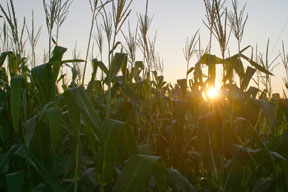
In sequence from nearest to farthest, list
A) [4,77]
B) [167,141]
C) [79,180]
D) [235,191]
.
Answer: [79,180] → [235,191] → [4,77] → [167,141]

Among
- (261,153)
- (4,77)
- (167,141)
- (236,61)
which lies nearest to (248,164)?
(261,153)

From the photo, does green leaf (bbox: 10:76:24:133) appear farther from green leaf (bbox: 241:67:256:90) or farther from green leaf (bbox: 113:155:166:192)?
green leaf (bbox: 241:67:256:90)

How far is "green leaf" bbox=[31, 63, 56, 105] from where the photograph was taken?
1.47m

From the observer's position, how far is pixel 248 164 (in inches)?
71.1

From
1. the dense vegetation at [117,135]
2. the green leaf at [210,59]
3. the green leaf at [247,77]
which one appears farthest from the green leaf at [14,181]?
the green leaf at [247,77]

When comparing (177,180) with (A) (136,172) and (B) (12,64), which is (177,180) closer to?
(A) (136,172)

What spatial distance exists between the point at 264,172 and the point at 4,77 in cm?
200

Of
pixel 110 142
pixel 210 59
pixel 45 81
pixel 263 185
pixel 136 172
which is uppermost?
pixel 210 59

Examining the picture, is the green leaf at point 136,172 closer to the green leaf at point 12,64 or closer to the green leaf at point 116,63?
the green leaf at point 116,63

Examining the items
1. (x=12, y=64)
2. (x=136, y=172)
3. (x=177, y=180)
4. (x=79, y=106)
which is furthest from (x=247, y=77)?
(x=12, y=64)

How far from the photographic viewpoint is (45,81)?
1.50 m

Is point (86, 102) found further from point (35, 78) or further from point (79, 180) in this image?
point (79, 180)

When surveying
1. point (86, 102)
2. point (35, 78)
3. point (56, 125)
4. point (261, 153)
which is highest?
point (35, 78)

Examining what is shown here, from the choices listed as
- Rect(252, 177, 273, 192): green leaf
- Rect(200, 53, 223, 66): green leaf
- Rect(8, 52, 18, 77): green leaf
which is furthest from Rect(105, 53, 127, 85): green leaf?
Rect(252, 177, 273, 192): green leaf
